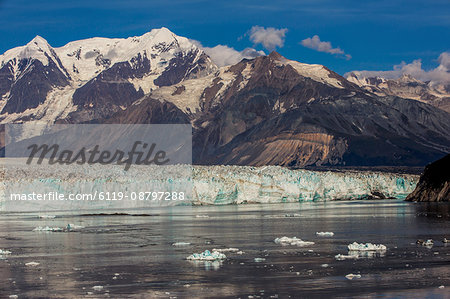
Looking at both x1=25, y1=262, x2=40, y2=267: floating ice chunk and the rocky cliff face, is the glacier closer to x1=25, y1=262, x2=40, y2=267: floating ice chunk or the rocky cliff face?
the rocky cliff face

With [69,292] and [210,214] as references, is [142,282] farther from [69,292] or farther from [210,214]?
[210,214]

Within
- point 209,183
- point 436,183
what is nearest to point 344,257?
point 209,183

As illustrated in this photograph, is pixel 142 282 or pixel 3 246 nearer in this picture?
pixel 142 282

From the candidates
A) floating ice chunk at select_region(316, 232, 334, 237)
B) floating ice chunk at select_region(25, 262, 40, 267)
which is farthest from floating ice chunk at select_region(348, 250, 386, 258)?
floating ice chunk at select_region(25, 262, 40, 267)

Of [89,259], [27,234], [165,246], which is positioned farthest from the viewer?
[27,234]

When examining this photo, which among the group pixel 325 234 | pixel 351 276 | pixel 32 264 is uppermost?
pixel 325 234

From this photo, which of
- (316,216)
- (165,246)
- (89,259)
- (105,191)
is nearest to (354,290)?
(89,259)

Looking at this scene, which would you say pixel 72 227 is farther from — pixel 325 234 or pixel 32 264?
pixel 32 264

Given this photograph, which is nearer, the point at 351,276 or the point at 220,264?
the point at 351,276
